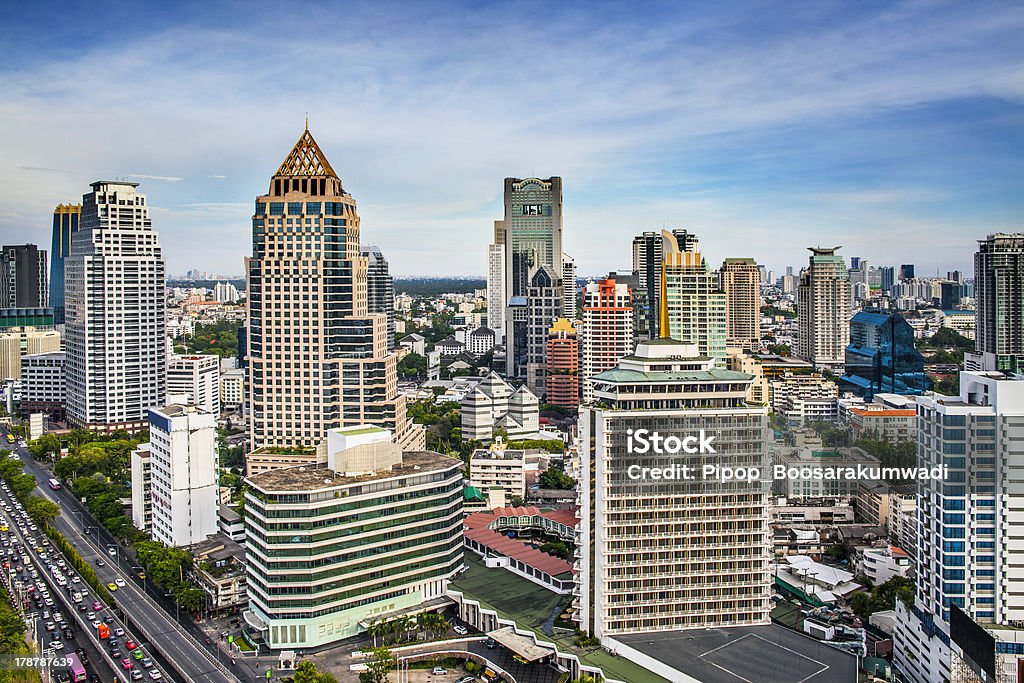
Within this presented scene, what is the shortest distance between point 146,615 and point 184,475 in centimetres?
325

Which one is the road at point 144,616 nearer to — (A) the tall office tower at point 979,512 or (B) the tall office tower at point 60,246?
(A) the tall office tower at point 979,512

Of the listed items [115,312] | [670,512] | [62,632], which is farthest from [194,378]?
[670,512]

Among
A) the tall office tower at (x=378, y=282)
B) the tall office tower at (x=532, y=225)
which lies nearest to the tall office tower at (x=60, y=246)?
the tall office tower at (x=378, y=282)

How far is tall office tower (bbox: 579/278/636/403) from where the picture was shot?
32.4 metres

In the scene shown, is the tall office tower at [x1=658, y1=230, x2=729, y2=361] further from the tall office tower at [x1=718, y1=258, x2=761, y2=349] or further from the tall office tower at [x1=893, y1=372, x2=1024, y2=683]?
the tall office tower at [x1=893, y1=372, x2=1024, y2=683]

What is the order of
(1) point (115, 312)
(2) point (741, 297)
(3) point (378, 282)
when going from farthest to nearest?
(2) point (741, 297)
(3) point (378, 282)
(1) point (115, 312)

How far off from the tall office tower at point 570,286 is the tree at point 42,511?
25992 mm

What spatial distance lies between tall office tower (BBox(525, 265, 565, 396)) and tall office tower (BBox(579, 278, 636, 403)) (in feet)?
18.0

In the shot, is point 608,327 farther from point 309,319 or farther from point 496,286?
point 496,286

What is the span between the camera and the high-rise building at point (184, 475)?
1842cm

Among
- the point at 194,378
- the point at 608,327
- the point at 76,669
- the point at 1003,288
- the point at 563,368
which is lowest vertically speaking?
the point at 76,669

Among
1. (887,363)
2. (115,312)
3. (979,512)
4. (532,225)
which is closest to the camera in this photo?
(979,512)

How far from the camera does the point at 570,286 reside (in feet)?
157

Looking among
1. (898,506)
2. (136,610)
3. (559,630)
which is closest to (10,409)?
(136,610)
